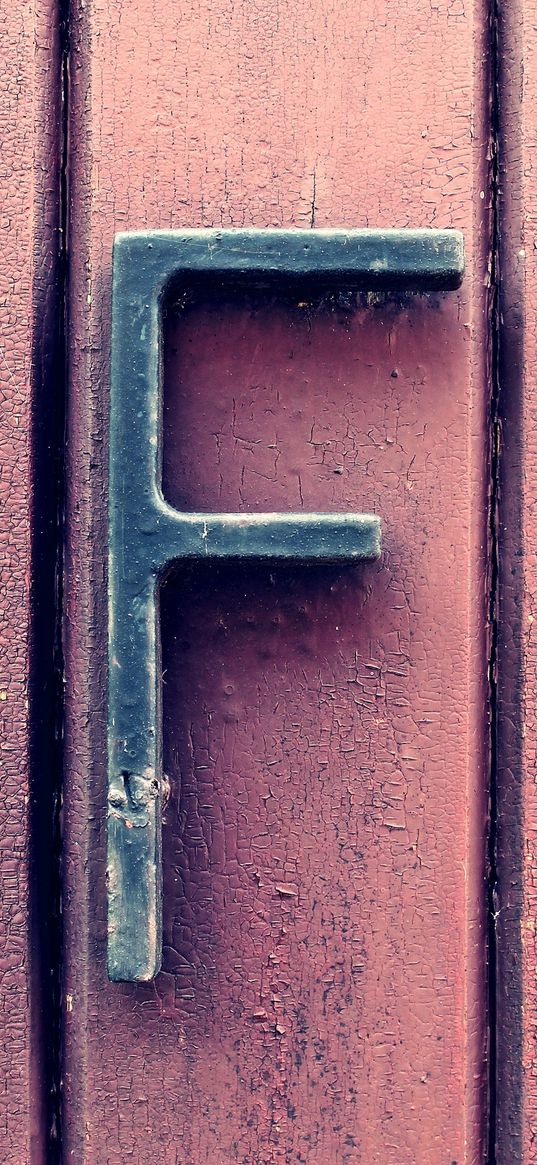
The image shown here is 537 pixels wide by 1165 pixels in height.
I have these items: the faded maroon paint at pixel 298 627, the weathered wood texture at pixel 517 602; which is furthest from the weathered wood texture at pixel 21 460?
the weathered wood texture at pixel 517 602

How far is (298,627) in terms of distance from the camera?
22.4 inches

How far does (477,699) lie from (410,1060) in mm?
257

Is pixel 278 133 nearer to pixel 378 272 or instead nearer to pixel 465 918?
pixel 378 272

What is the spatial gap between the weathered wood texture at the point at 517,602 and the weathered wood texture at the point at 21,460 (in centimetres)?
33

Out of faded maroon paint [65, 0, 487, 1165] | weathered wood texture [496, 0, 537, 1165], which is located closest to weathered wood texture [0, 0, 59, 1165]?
faded maroon paint [65, 0, 487, 1165]

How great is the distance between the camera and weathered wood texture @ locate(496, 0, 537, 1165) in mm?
554

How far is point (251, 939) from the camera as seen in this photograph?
1.85 ft

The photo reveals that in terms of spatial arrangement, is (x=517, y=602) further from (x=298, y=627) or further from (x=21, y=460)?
(x=21, y=460)

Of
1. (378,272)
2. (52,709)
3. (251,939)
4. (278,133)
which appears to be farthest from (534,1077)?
(278,133)

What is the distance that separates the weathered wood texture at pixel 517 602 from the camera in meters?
Result: 0.55

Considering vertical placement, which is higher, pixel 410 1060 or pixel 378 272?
pixel 378 272

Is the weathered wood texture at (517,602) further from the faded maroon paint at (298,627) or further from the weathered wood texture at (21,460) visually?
the weathered wood texture at (21,460)

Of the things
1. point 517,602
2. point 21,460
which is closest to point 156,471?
point 21,460

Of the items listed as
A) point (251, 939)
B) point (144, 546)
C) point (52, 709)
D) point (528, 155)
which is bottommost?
point (251, 939)
